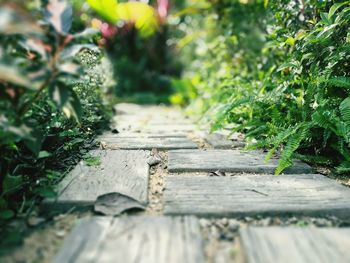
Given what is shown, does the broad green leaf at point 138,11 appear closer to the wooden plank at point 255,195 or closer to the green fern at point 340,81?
the green fern at point 340,81

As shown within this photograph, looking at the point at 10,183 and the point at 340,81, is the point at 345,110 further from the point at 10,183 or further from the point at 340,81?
the point at 10,183

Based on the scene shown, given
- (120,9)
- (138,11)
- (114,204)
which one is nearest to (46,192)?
(114,204)

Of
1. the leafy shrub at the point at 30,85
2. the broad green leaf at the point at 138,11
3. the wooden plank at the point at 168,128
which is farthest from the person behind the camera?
the broad green leaf at the point at 138,11

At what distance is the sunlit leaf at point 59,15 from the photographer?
4.12 ft

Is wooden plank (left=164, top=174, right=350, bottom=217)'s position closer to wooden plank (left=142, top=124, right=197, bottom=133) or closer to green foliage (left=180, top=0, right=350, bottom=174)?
green foliage (left=180, top=0, right=350, bottom=174)

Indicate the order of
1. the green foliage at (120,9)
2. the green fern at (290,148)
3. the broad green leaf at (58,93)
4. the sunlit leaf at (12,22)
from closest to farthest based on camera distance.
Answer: the sunlit leaf at (12,22) → the broad green leaf at (58,93) → the green fern at (290,148) → the green foliage at (120,9)

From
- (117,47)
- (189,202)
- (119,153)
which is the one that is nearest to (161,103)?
(117,47)

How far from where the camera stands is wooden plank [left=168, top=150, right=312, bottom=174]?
181 centimetres

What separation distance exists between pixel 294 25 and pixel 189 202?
199cm

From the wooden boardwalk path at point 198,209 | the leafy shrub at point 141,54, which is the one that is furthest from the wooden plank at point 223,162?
the leafy shrub at point 141,54

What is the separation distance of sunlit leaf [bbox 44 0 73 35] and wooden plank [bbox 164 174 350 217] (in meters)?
0.75

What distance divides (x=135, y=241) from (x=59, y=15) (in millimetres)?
837

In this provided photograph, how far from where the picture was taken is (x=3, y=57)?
1010mm

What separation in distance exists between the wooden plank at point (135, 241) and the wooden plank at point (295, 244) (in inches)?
6.1
